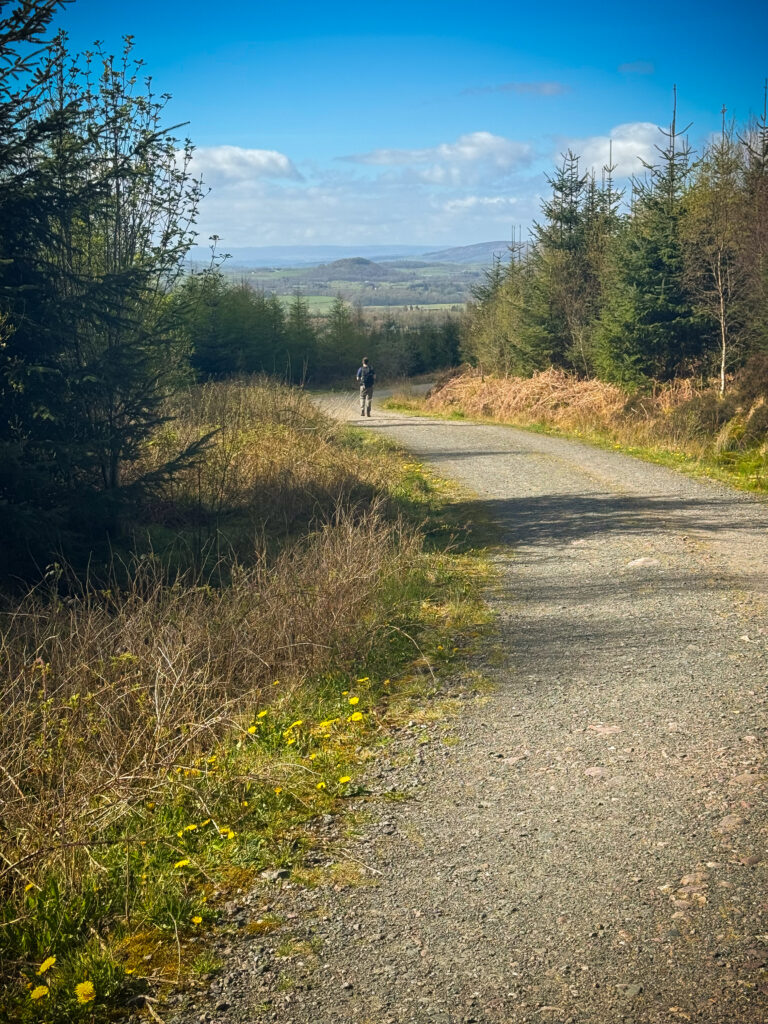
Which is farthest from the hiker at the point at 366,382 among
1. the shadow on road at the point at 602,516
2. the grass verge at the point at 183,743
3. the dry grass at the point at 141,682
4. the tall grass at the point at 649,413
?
the dry grass at the point at 141,682

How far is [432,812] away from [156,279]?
9.39 metres

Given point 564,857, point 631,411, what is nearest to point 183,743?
point 564,857

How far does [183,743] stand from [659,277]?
2257 centimetres

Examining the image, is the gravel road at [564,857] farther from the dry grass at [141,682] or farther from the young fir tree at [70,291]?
the young fir tree at [70,291]

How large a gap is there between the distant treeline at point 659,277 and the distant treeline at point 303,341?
41.7ft

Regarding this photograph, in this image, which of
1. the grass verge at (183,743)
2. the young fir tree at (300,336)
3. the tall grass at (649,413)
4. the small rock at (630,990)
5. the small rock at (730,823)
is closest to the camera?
the small rock at (630,990)

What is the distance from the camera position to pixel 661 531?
10.9 m

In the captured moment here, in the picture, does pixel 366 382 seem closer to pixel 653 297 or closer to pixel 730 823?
pixel 653 297

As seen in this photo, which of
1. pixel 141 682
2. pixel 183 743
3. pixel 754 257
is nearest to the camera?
pixel 183 743

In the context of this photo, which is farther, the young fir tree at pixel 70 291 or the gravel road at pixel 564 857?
the young fir tree at pixel 70 291

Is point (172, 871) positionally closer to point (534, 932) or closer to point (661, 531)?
point (534, 932)

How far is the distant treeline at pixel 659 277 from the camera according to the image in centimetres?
2239

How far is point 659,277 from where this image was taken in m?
24.2

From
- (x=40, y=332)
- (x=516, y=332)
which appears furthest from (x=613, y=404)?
(x=40, y=332)
